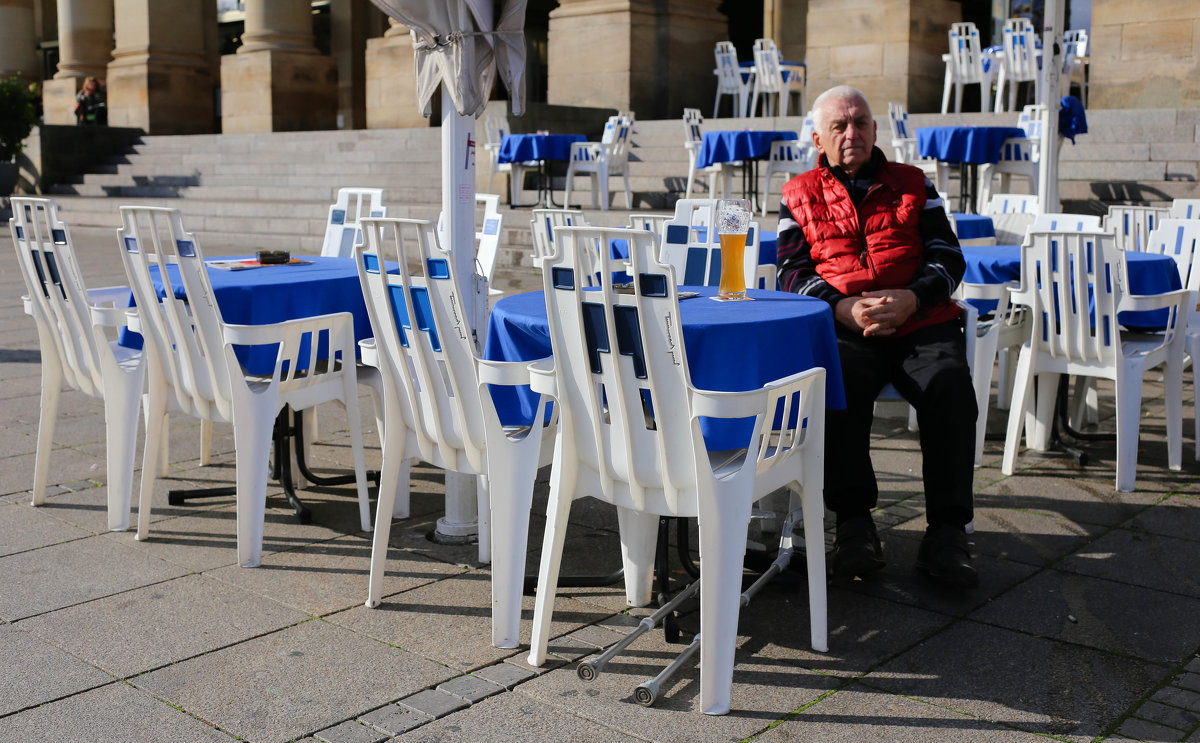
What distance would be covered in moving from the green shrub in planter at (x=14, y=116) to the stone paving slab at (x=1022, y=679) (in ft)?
72.9

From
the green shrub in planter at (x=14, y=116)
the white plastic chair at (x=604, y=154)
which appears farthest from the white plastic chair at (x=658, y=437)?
the green shrub in planter at (x=14, y=116)

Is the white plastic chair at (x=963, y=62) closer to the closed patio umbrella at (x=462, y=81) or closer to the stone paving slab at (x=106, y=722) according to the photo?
the closed patio umbrella at (x=462, y=81)

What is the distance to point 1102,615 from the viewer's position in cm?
373

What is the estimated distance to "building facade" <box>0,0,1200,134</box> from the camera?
1359cm

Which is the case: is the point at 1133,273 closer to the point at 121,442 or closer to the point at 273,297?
the point at 273,297

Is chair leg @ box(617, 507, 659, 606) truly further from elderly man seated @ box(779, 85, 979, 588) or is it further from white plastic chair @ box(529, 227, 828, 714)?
elderly man seated @ box(779, 85, 979, 588)

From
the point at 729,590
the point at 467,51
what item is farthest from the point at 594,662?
the point at 467,51

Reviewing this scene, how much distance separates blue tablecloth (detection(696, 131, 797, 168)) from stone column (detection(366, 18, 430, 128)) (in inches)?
351

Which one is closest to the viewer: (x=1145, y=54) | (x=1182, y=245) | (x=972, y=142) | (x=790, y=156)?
(x=1182, y=245)

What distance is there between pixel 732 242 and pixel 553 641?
1.37 meters

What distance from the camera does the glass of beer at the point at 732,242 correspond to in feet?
12.7

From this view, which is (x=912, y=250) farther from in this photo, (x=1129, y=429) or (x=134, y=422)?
(x=134, y=422)

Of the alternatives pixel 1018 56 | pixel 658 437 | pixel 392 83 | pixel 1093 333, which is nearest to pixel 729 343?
pixel 658 437

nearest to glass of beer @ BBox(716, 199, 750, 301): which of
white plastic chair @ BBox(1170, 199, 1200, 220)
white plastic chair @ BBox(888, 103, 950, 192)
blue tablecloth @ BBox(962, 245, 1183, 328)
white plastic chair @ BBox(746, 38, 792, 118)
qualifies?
blue tablecloth @ BBox(962, 245, 1183, 328)
